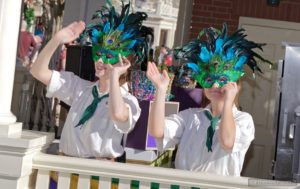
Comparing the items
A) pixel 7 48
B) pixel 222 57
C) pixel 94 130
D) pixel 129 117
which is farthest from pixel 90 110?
pixel 222 57

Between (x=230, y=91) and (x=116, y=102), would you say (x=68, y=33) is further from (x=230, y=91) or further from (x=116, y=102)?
(x=230, y=91)

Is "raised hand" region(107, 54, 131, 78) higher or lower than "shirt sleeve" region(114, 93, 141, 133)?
higher

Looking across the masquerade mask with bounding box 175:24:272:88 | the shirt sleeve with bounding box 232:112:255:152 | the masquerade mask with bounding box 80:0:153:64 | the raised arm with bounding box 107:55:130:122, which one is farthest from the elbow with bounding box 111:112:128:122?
the shirt sleeve with bounding box 232:112:255:152

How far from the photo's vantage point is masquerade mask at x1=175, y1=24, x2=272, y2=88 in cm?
375

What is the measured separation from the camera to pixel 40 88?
987 centimetres

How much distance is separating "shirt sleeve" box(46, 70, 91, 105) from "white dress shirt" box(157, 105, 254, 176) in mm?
604

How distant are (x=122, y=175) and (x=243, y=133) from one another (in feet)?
2.27

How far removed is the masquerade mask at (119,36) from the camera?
3.85m

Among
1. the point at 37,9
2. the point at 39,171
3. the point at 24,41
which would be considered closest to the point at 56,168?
the point at 39,171

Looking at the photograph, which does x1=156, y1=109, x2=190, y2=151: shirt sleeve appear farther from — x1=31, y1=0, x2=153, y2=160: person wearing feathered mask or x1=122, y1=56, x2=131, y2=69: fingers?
x1=122, y1=56, x2=131, y2=69: fingers

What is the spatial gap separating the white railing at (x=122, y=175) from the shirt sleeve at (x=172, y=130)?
0.29 m

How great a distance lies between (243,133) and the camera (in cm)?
364

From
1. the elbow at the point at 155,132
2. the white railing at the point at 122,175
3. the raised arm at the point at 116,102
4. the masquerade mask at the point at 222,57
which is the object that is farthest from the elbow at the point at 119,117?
the masquerade mask at the point at 222,57

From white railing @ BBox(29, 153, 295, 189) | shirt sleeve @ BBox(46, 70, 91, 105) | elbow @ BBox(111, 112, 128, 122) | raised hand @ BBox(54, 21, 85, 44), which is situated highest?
raised hand @ BBox(54, 21, 85, 44)
